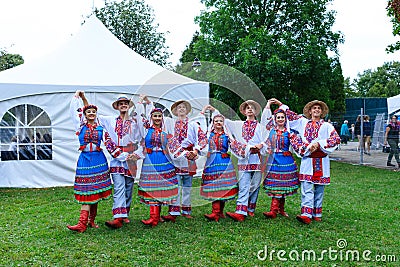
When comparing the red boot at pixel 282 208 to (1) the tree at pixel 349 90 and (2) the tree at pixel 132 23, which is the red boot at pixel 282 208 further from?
(1) the tree at pixel 349 90

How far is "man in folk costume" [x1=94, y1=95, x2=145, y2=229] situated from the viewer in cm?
482

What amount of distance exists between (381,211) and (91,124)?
377 cm

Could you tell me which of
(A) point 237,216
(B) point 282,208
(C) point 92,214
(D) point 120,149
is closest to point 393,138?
(B) point 282,208

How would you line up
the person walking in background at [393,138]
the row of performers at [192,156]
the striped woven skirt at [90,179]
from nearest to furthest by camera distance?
the striped woven skirt at [90,179]
the row of performers at [192,156]
the person walking in background at [393,138]

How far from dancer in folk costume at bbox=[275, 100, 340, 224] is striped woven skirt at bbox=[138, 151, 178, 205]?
4.70ft

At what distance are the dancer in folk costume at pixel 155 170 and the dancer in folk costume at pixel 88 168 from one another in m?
0.37

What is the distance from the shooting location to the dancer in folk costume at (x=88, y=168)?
4.62 m

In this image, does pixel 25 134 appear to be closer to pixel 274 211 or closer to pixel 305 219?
pixel 274 211

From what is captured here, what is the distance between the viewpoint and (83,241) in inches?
172

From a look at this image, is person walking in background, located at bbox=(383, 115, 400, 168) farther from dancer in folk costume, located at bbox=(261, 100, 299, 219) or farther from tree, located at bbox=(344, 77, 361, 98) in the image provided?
tree, located at bbox=(344, 77, 361, 98)

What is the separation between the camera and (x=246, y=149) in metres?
5.07

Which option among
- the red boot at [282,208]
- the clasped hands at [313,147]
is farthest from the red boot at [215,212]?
the clasped hands at [313,147]

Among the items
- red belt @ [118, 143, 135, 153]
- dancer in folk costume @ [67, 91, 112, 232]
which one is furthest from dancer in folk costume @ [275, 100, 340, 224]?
dancer in folk costume @ [67, 91, 112, 232]

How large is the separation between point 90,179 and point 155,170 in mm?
672
